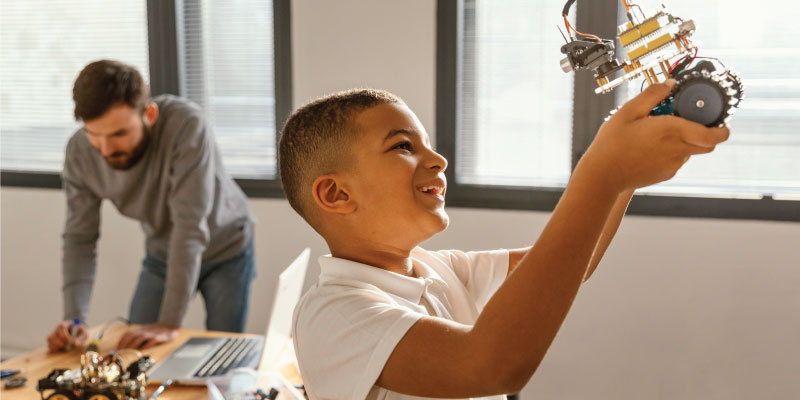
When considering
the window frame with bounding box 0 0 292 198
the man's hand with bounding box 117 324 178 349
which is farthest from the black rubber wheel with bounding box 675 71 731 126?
the window frame with bounding box 0 0 292 198

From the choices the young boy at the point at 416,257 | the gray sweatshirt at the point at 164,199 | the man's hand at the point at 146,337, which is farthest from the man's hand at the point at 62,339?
the young boy at the point at 416,257

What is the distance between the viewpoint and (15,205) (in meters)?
3.75

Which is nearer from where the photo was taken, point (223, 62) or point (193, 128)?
point (193, 128)

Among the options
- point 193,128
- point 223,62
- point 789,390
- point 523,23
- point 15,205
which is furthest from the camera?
point 15,205

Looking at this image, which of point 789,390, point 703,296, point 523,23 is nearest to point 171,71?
point 523,23

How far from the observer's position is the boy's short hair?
91 cm

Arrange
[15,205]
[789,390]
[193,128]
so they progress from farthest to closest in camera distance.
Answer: [15,205], [789,390], [193,128]

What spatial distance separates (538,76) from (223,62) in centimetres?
158

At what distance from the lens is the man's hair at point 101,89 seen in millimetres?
2037

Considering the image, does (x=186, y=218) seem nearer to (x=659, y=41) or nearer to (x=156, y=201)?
(x=156, y=201)

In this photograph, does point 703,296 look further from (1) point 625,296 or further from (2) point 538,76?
(2) point 538,76

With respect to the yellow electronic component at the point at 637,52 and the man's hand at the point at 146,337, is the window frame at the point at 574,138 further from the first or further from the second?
the yellow electronic component at the point at 637,52

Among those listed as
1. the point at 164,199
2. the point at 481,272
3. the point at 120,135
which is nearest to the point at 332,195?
the point at 481,272

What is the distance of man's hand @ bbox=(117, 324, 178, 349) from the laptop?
8cm
